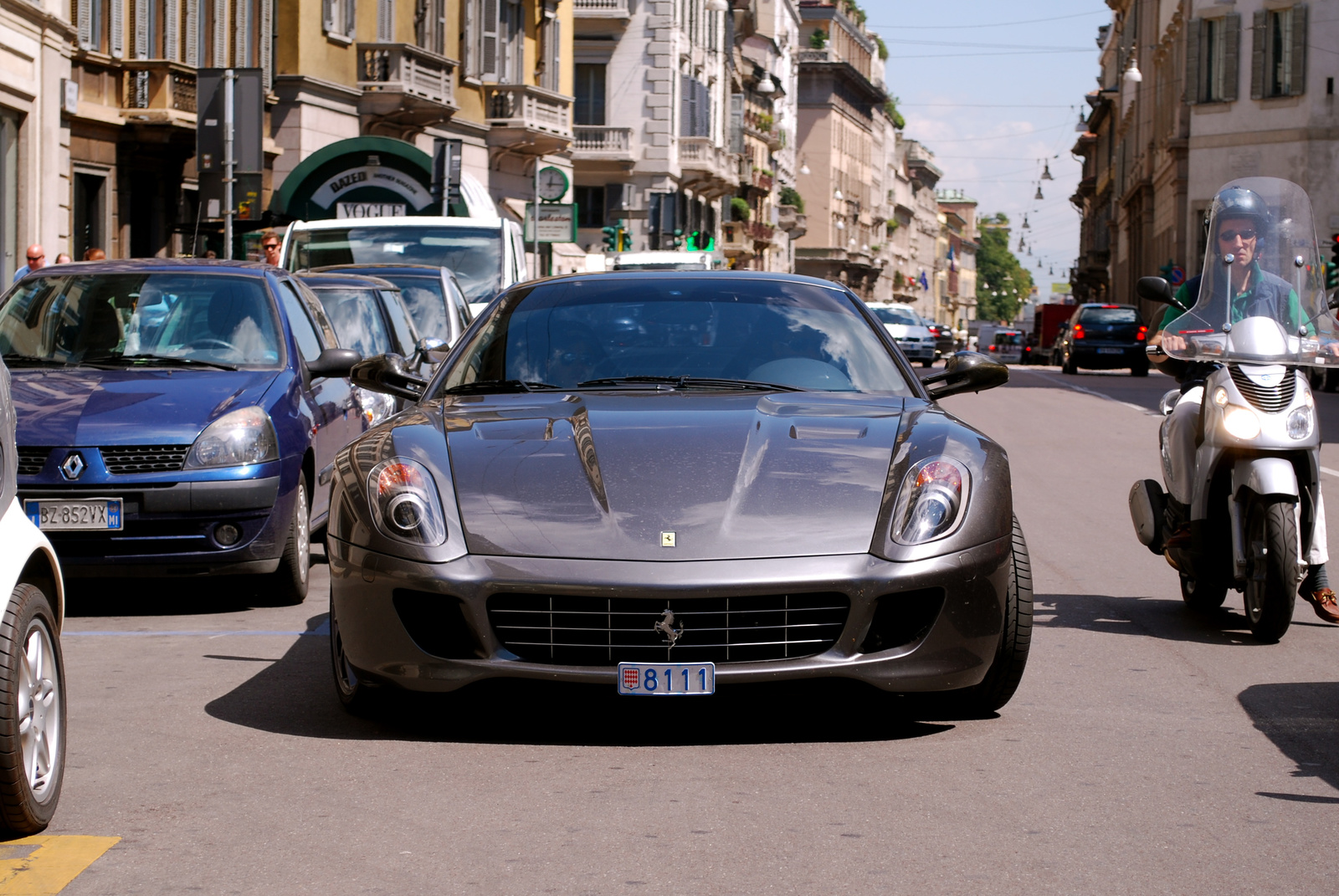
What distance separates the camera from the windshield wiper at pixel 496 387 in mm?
6480

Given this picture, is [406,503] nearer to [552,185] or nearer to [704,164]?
[552,185]

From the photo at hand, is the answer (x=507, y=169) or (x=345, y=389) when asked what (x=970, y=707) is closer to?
(x=345, y=389)

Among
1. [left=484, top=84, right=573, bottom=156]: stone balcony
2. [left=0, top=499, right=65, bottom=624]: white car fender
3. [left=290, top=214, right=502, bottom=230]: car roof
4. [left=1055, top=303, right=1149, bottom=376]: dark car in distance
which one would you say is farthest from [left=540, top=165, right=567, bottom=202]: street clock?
[left=0, top=499, right=65, bottom=624]: white car fender

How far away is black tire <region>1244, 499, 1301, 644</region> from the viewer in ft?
24.0

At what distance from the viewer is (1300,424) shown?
760 centimetres

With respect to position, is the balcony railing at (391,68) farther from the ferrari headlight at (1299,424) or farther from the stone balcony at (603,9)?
the ferrari headlight at (1299,424)

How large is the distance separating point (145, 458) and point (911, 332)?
40.6 m

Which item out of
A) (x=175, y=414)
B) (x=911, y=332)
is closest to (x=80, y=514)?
(x=175, y=414)

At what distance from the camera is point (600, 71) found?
63500mm

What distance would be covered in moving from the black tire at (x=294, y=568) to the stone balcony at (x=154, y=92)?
797 inches

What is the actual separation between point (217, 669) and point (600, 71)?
58.1 metres

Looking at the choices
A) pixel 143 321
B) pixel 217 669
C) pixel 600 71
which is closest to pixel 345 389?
pixel 143 321

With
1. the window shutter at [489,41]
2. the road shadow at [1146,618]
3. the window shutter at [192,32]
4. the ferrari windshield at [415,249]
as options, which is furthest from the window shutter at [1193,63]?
the road shadow at [1146,618]

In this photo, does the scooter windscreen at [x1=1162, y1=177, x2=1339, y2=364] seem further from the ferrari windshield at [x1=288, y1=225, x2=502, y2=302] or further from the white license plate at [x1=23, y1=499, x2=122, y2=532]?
the ferrari windshield at [x1=288, y1=225, x2=502, y2=302]
